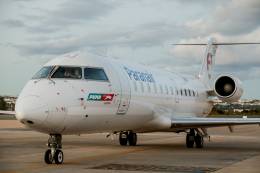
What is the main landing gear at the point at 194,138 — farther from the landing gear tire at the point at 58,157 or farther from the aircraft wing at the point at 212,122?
the landing gear tire at the point at 58,157

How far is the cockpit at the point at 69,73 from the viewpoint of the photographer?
44.3 feet

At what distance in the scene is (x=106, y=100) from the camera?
1424 cm

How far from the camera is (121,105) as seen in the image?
1530 centimetres

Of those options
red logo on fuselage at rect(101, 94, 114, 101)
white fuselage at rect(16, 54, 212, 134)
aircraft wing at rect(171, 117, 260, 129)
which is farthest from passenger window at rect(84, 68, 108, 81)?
aircraft wing at rect(171, 117, 260, 129)

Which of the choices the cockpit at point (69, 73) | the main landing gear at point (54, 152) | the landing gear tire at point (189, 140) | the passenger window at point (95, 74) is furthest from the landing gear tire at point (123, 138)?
the main landing gear at point (54, 152)

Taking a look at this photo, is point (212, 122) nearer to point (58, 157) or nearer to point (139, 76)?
point (139, 76)

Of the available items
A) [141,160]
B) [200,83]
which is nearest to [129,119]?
[141,160]

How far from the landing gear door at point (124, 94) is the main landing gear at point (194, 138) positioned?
17.8 feet

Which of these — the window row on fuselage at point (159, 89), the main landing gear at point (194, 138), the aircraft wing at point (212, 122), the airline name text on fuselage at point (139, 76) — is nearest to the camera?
the airline name text on fuselage at point (139, 76)

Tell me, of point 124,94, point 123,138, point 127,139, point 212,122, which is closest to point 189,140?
point 212,122

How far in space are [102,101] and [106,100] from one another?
242mm

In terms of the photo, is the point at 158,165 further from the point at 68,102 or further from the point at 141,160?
the point at 68,102

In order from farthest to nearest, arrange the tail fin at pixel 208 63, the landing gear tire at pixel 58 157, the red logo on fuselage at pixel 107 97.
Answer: the tail fin at pixel 208 63, the red logo on fuselage at pixel 107 97, the landing gear tire at pixel 58 157

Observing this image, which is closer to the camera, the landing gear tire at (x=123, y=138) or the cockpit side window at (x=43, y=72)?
the cockpit side window at (x=43, y=72)
